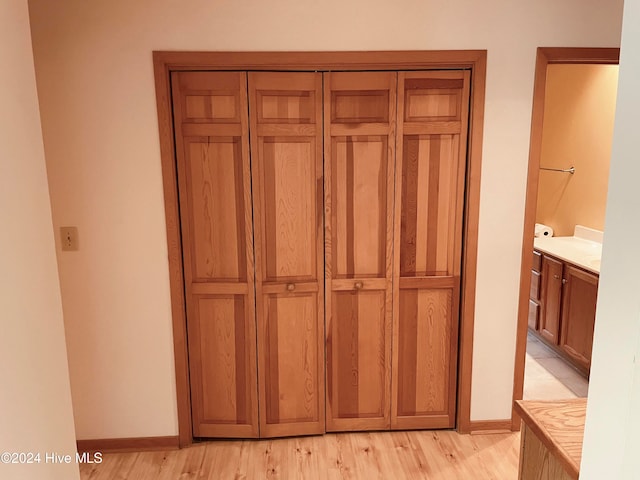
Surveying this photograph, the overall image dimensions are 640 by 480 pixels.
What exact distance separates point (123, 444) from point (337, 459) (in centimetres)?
114

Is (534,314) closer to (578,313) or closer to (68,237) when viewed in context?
(578,313)

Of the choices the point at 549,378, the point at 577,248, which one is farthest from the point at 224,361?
the point at 577,248

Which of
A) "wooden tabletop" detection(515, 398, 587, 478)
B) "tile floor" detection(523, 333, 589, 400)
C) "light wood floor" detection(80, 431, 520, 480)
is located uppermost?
"wooden tabletop" detection(515, 398, 587, 478)

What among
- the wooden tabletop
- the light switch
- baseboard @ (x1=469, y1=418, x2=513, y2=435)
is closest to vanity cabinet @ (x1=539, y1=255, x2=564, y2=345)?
baseboard @ (x1=469, y1=418, x2=513, y2=435)

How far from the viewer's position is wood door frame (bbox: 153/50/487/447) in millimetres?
2324

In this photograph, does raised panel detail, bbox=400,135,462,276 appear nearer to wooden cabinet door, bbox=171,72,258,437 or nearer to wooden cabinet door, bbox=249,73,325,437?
wooden cabinet door, bbox=249,73,325,437

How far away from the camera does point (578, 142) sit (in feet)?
13.2

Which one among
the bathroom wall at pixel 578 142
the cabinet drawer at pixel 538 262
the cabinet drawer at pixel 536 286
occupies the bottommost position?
the cabinet drawer at pixel 536 286

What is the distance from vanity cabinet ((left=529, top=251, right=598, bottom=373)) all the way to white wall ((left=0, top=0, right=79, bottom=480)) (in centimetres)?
296

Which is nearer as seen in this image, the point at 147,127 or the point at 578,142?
the point at 147,127

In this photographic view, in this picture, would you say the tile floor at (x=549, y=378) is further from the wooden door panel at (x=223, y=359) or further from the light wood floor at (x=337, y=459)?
the wooden door panel at (x=223, y=359)

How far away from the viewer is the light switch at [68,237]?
7.97ft

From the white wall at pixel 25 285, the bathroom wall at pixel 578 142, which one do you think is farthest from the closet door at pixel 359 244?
the bathroom wall at pixel 578 142

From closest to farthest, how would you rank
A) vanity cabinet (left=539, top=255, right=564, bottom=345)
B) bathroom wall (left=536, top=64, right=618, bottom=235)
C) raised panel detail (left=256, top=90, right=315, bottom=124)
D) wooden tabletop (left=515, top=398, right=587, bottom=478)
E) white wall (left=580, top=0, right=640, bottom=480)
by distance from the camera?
1. white wall (left=580, top=0, right=640, bottom=480)
2. wooden tabletop (left=515, top=398, right=587, bottom=478)
3. raised panel detail (left=256, top=90, right=315, bottom=124)
4. vanity cabinet (left=539, top=255, right=564, bottom=345)
5. bathroom wall (left=536, top=64, right=618, bottom=235)
